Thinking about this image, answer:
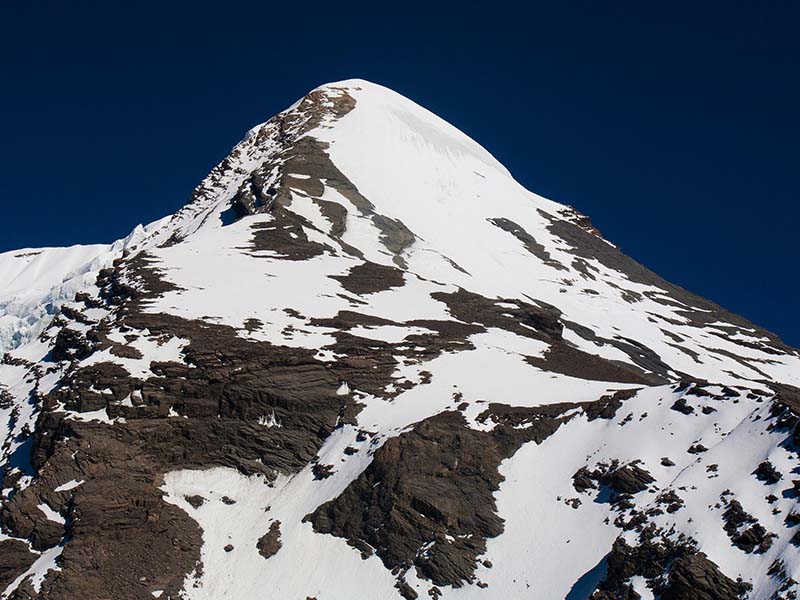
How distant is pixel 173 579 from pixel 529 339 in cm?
2993

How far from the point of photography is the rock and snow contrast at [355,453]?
3183 cm

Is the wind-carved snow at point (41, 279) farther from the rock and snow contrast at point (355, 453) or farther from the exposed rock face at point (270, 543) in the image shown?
the exposed rock face at point (270, 543)

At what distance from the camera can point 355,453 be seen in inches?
1580

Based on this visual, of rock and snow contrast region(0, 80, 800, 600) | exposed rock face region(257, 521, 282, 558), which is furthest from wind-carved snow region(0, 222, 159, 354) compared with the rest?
exposed rock face region(257, 521, 282, 558)

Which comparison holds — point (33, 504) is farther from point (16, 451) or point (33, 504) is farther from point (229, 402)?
point (229, 402)

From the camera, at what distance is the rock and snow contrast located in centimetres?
3183

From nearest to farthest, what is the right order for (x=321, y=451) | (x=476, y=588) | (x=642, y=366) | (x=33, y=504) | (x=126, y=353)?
(x=476, y=588) → (x=33, y=504) → (x=321, y=451) → (x=126, y=353) → (x=642, y=366)

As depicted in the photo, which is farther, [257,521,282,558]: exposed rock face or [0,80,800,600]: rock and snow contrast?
[257,521,282,558]: exposed rock face

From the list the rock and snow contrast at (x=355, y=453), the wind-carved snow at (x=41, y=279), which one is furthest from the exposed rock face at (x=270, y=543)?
the wind-carved snow at (x=41, y=279)

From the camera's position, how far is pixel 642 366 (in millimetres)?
72312

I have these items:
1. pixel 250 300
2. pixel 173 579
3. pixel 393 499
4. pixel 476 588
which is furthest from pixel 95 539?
pixel 250 300

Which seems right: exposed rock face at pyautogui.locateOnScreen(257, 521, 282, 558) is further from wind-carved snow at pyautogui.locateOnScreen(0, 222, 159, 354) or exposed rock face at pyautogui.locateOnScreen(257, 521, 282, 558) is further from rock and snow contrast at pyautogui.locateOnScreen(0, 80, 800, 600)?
wind-carved snow at pyautogui.locateOnScreen(0, 222, 159, 354)

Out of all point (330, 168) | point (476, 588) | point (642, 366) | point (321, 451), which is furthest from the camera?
point (330, 168)

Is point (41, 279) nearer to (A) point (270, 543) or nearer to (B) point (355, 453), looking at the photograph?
(B) point (355, 453)
